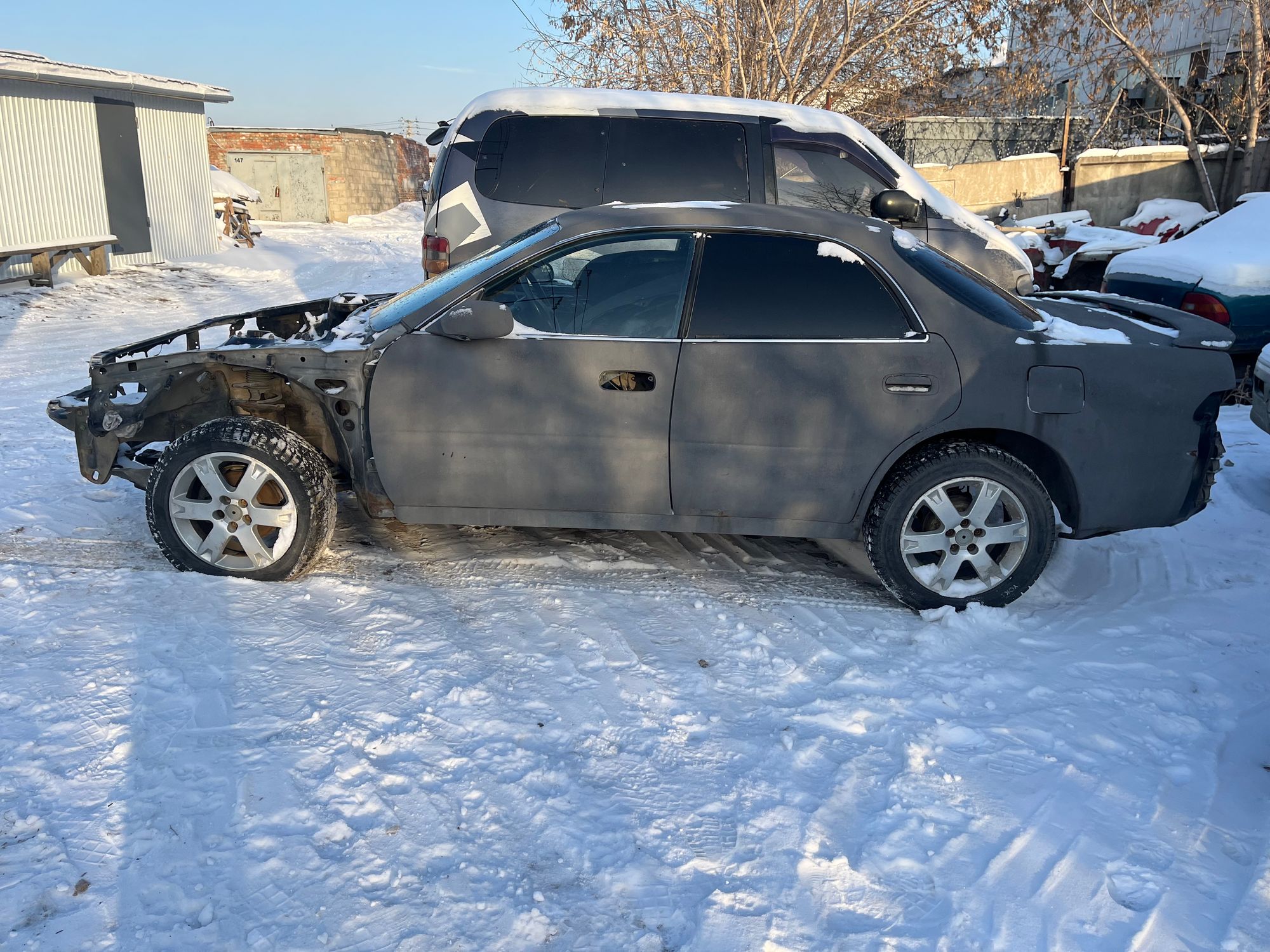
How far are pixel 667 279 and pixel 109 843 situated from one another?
2910mm

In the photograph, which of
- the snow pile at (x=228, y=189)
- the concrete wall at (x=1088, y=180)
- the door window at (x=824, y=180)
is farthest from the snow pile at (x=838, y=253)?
the snow pile at (x=228, y=189)

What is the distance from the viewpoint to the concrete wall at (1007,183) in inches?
663

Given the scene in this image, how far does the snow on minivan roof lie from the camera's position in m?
6.75

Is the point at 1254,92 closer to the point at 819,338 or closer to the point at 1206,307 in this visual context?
the point at 1206,307

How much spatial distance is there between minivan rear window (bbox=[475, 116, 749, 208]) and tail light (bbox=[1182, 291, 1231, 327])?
385cm

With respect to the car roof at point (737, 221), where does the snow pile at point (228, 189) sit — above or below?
above

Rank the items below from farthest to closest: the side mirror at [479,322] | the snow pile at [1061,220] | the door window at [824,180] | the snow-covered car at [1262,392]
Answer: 1. the snow pile at [1061,220]
2. the door window at [824,180]
3. the snow-covered car at [1262,392]
4. the side mirror at [479,322]

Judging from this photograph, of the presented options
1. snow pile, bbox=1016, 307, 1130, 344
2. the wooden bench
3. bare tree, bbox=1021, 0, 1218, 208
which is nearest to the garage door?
the wooden bench

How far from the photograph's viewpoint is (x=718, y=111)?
6832 millimetres

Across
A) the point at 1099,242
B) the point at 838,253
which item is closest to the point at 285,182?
the point at 1099,242

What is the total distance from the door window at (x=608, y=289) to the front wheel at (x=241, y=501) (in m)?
1.16

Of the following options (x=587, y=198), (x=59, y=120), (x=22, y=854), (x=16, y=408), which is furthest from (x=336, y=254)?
(x=22, y=854)

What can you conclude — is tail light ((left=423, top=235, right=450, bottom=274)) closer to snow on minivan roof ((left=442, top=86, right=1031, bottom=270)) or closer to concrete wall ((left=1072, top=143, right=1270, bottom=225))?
snow on minivan roof ((left=442, top=86, right=1031, bottom=270))

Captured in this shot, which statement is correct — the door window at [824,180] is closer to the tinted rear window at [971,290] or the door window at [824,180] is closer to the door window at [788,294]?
the tinted rear window at [971,290]
